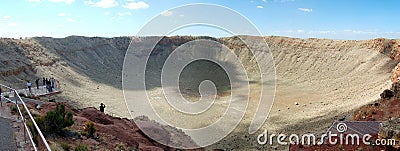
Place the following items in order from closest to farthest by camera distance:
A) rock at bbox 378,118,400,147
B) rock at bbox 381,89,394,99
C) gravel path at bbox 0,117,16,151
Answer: gravel path at bbox 0,117,16,151, rock at bbox 378,118,400,147, rock at bbox 381,89,394,99

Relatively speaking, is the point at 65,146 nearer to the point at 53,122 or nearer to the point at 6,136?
the point at 53,122

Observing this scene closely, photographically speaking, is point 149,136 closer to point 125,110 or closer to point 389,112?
point 389,112

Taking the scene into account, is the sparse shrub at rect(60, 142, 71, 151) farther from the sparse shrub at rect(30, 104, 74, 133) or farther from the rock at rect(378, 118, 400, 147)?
the rock at rect(378, 118, 400, 147)

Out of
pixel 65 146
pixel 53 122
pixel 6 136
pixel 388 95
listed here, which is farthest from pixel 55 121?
pixel 388 95

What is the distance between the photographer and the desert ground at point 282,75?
28859 mm

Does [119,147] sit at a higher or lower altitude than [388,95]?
lower

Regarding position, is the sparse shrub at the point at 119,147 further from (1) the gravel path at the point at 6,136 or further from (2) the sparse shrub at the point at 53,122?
(1) the gravel path at the point at 6,136

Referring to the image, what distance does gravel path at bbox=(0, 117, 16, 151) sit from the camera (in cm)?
768

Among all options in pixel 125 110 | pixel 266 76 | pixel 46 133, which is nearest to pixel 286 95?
pixel 266 76

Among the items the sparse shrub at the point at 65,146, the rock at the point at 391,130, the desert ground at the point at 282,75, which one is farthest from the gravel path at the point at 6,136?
the desert ground at the point at 282,75

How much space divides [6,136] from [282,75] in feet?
173

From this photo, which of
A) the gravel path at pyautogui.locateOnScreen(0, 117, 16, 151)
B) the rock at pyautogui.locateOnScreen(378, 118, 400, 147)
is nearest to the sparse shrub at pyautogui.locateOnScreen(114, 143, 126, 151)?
the gravel path at pyautogui.locateOnScreen(0, 117, 16, 151)

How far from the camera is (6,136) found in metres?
8.41

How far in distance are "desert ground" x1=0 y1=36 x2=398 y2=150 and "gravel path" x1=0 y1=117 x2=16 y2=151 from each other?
16.5 metres
